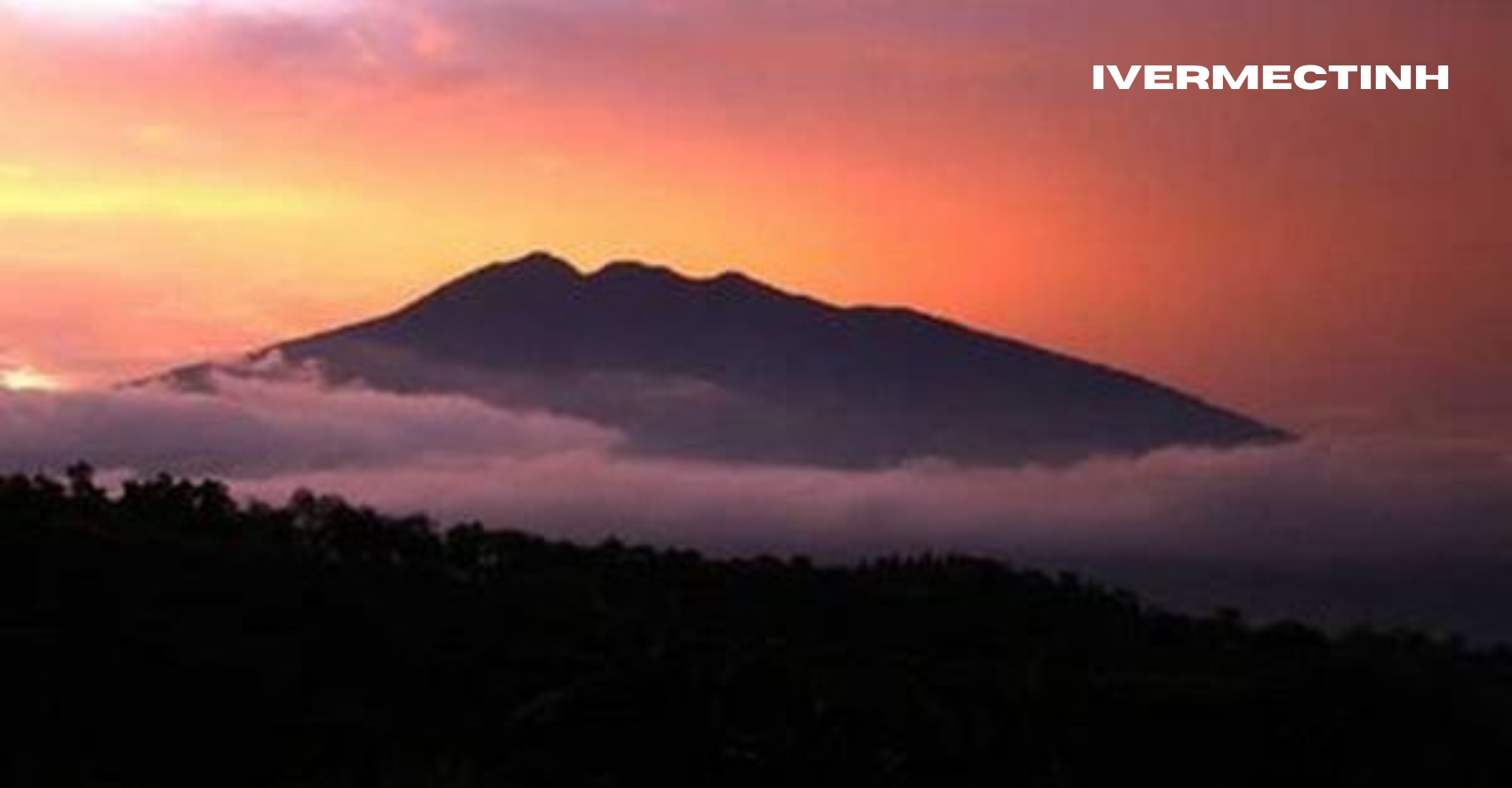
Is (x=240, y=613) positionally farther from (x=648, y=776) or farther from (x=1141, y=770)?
(x=1141, y=770)

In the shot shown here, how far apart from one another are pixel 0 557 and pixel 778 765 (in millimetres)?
12214

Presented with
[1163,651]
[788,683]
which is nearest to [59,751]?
Result: [788,683]

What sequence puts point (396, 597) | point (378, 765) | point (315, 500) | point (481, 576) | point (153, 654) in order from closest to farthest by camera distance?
point (378, 765) < point (153, 654) < point (396, 597) < point (481, 576) < point (315, 500)

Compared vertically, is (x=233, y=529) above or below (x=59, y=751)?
above

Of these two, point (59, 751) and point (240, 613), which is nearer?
point (59, 751)

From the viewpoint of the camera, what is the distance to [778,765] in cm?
3306

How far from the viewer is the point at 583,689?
34.1 metres

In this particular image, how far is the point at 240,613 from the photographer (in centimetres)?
3812

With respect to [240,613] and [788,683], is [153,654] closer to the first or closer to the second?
[240,613]

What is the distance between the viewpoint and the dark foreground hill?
106 ft

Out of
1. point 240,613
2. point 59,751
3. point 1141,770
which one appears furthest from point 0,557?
point 1141,770

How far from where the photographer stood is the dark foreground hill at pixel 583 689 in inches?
1273

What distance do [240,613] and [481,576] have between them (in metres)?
8.20

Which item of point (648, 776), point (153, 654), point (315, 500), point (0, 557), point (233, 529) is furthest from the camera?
point (315, 500)
